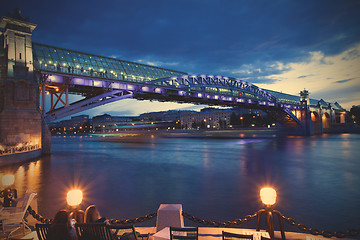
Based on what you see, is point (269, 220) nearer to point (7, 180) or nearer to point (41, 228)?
point (41, 228)

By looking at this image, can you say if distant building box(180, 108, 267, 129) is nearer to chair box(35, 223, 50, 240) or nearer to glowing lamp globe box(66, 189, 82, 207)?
glowing lamp globe box(66, 189, 82, 207)

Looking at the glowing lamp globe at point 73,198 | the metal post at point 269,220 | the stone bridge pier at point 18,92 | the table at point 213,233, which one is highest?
the stone bridge pier at point 18,92

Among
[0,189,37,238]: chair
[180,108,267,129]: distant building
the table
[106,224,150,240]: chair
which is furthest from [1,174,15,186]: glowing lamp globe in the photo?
[180,108,267,129]: distant building

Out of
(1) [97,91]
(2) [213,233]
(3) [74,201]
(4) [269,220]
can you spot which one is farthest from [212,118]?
(3) [74,201]

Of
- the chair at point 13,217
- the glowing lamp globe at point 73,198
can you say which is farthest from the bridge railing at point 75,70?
the glowing lamp globe at point 73,198

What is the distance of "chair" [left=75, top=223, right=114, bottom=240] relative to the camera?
3.76 metres

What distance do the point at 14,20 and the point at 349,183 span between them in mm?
30115

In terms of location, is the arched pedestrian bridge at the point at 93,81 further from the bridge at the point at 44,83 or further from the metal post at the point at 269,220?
the metal post at the point at 269,220

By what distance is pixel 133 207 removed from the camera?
8172 mm

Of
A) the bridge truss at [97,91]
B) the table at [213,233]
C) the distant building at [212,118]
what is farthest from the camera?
the distant building at [212,118]

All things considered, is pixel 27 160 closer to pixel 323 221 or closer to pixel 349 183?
pixel 323 221

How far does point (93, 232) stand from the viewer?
12.5 ft

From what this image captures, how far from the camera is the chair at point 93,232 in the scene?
3.76 meters

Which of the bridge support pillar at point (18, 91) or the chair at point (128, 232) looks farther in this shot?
the bridge support pillar at point (18, 91)
